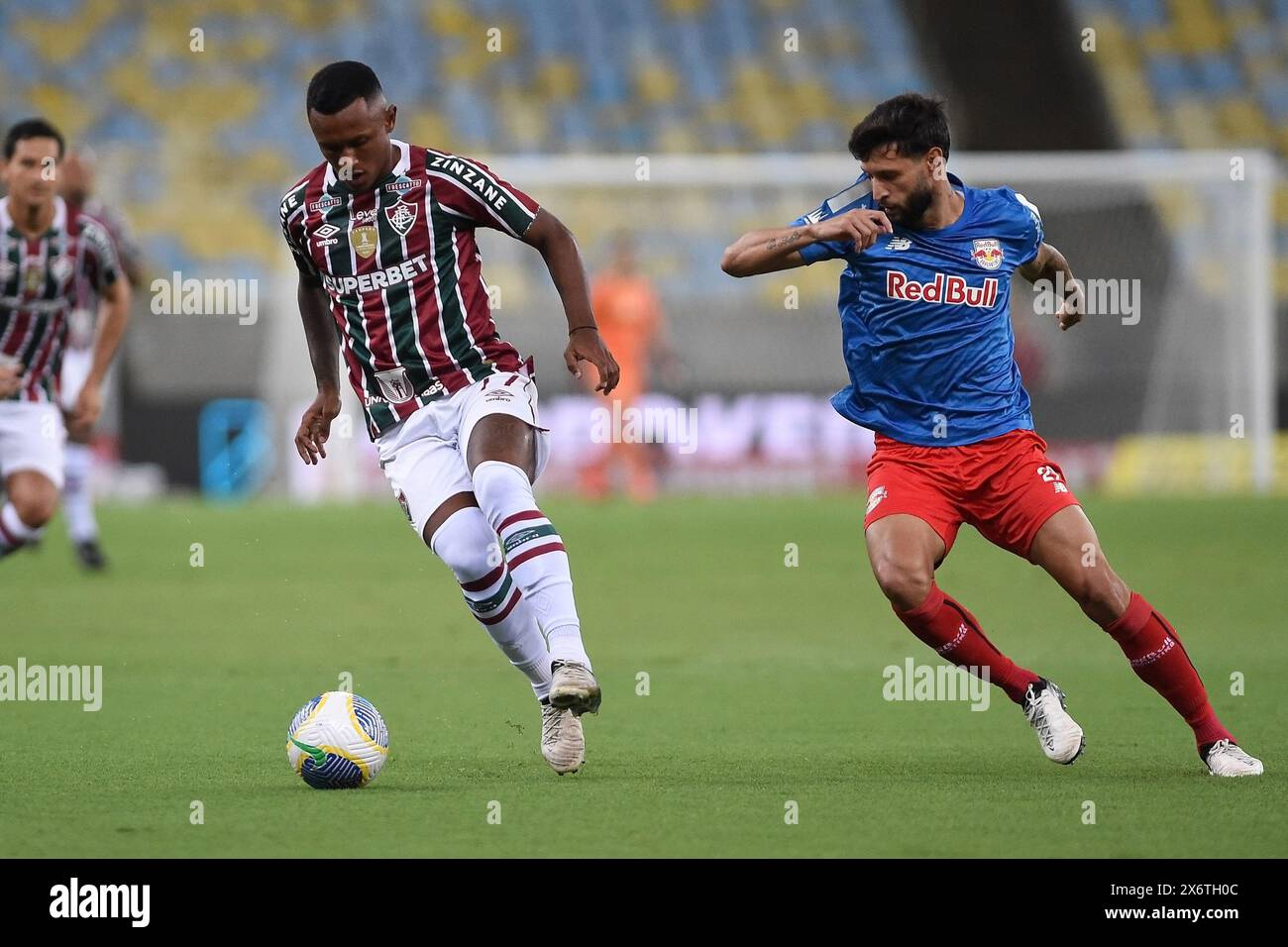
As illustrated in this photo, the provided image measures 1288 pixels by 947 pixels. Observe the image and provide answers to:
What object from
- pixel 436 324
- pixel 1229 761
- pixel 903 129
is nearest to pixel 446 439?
pixel 436 324

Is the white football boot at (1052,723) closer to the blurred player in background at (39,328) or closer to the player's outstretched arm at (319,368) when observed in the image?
the player's outstretched arm at (319,368)

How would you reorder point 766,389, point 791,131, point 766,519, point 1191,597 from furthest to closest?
point 791,131, point 766,389, point 766,519, point 1191,597

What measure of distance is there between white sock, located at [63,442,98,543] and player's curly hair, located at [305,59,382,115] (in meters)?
8.11

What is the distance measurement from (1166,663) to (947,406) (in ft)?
3.64

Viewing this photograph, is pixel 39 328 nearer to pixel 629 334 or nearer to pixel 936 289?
pixel 936 289

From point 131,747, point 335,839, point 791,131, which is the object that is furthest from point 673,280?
point 335,839

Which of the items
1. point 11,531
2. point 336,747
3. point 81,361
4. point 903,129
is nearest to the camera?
point 336,747

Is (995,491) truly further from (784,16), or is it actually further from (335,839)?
(784,16)

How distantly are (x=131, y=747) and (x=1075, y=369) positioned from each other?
1561 cm

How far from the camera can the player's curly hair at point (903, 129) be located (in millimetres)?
6172

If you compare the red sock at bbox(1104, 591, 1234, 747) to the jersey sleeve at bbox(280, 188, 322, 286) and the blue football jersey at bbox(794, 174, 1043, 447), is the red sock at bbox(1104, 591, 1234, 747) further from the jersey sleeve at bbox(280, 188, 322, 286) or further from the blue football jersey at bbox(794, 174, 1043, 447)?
the jersey sleeve at bbox(280, 188, 322, 286)

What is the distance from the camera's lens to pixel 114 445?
2111cm

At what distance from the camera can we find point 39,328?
995 centimetres

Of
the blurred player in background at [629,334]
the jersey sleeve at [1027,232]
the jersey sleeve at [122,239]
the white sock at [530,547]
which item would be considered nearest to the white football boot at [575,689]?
the white sock at [530,547]
